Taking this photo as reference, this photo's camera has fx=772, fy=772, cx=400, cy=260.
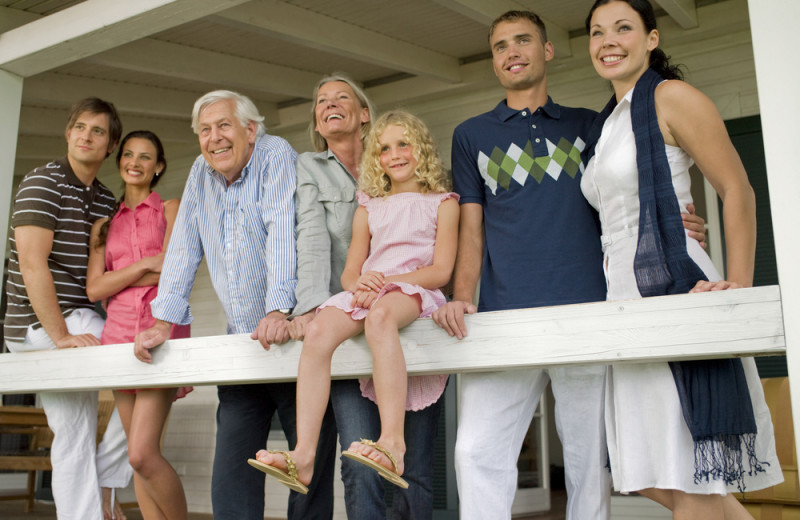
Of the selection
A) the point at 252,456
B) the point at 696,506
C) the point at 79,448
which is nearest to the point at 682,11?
the point at 696,506

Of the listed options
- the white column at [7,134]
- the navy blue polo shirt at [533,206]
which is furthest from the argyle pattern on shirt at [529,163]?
the white column at [7,134]

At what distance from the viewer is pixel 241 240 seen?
281 centimetres

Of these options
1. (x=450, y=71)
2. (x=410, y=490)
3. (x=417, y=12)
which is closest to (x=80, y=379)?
(x=410, y=490)

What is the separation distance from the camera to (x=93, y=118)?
3354mm

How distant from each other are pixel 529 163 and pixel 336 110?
0.81 metres

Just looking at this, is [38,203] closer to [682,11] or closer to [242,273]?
[242,273]

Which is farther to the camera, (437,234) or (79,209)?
(79,209)

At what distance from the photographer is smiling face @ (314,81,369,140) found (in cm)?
288

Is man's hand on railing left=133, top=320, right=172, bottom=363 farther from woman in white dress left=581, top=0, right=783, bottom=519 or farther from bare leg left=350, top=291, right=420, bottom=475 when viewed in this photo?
woman in white dress left=581, top=0, right=783, bottom=519

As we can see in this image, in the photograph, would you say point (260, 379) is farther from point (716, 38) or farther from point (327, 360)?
point (716, 38)

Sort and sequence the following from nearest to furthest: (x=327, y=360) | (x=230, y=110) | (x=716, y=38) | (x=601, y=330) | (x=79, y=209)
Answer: (x=601, y=330), (x=327, y=360), (x=230, y=110), (x=79, y=209), (x=716, y=38)

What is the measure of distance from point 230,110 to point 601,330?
1.64 meters

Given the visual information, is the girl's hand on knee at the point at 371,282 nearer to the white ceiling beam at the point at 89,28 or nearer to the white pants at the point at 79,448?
the white ceiling beam at the point at 89,28

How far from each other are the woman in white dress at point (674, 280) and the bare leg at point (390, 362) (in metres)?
0.58
